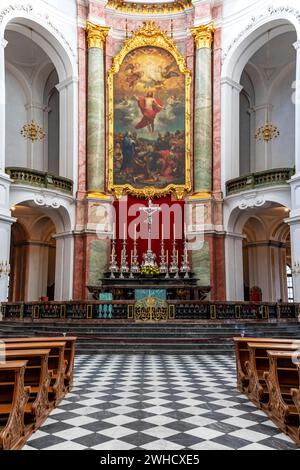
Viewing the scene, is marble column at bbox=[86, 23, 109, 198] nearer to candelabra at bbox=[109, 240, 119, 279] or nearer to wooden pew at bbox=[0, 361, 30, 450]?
candelabra at bbox=[109, 240, 119, 279]

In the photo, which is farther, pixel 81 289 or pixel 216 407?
pixel 81 289

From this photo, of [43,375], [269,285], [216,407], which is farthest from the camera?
[269,285]

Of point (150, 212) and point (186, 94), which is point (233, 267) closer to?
point (150, 212)

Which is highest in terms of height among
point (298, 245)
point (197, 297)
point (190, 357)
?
point (298, 245)

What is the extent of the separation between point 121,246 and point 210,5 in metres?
10.3

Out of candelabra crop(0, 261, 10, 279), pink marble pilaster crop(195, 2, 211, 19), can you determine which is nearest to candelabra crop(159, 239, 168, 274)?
candelabra crop(0, 261, 10, 279)

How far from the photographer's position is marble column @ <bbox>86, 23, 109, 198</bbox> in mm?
19094

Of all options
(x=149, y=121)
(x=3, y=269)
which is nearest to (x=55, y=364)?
(x=3, y=269)

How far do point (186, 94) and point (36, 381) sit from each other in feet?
54.8

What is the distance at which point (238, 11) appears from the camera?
19.1 meters

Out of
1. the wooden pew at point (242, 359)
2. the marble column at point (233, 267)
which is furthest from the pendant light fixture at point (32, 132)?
the wooden pew at point (242, 359)

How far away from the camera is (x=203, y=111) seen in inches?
763

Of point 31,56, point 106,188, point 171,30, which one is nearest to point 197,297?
point 106,188
